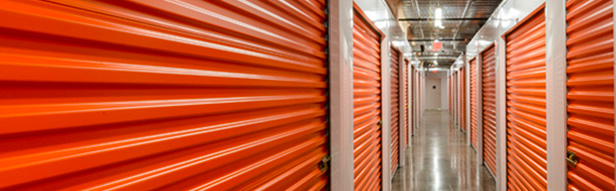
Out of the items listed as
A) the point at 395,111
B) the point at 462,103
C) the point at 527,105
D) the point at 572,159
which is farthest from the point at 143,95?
the point at 462,103

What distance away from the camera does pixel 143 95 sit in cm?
94

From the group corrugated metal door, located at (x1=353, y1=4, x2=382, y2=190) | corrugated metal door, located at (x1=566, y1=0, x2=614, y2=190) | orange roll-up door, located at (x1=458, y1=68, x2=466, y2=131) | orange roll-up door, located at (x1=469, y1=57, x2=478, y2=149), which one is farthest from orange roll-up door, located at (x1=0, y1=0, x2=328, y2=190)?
orange roll-up door, located at (x1=458, y1=68, x2=466, y2=131)

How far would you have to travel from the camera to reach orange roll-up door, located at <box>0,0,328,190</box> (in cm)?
69

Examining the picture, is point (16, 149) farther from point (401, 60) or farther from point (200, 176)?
point (401, 60)

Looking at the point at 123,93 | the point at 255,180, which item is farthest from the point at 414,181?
the point at 123,93

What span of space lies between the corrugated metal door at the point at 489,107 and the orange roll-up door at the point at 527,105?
4.70 ft

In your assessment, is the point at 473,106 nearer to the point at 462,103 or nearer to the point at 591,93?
the point at 462,103

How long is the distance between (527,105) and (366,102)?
5.86 feet

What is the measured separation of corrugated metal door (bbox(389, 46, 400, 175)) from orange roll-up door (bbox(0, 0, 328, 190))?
437 cm

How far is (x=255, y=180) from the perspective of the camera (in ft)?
4.81

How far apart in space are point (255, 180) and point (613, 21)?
2.28 metres

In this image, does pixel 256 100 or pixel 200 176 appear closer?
pixel 200 176

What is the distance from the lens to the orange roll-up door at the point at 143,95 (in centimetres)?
69

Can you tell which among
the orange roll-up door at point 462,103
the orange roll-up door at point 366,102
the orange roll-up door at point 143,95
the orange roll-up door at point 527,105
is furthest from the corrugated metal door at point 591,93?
the orange roll-up door at point 462,103
